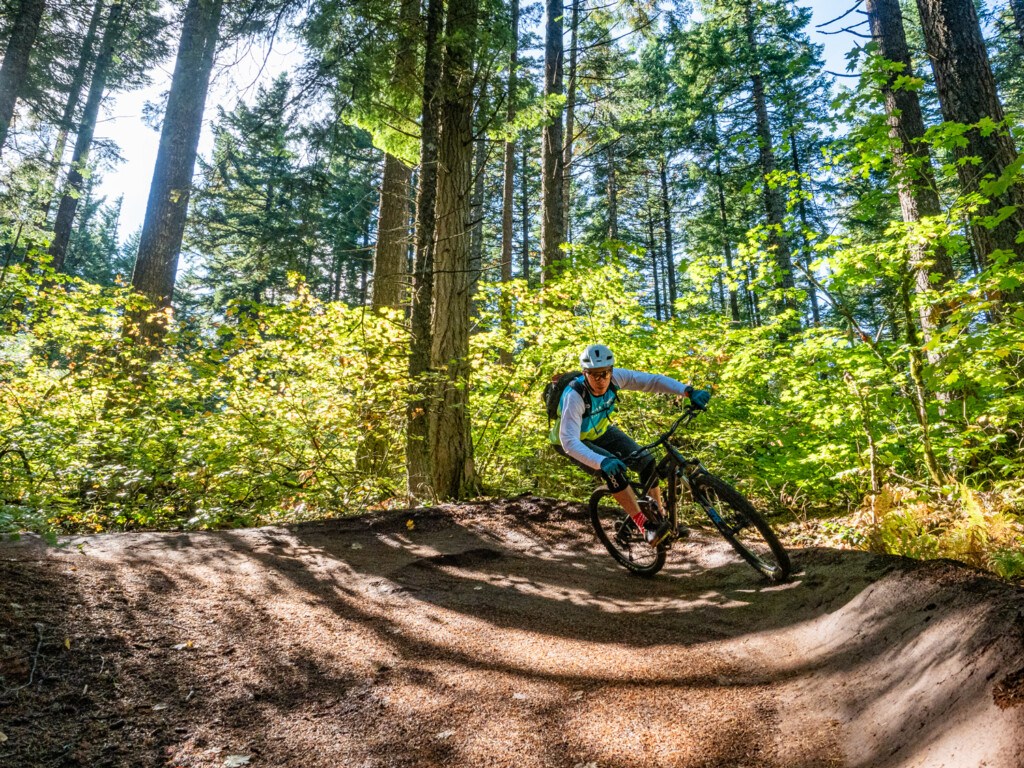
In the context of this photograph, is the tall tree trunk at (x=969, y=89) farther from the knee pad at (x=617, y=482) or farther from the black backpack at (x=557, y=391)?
the knee pad at (x=617, y=482)

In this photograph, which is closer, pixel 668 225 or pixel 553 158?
pixel 553 158

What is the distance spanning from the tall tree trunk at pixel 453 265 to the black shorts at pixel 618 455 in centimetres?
245

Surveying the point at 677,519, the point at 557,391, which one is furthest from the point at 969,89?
the point at 677,519

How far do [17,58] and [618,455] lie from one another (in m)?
16.9

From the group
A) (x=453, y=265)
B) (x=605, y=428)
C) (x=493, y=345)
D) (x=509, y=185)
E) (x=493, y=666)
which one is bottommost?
(x=493, y=666)

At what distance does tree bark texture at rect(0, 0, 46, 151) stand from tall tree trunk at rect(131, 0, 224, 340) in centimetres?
297

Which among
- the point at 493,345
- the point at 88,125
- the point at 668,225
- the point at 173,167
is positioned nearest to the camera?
the point at 493,345

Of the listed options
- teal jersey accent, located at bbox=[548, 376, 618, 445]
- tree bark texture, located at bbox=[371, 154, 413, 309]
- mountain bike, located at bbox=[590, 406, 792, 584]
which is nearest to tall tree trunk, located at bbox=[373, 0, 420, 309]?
tree bark texture, located at bbox=[371, 154, 413, 309]

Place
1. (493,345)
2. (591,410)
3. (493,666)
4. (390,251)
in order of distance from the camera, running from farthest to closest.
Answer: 1. (390,251)
2. (493,345)
3. (591,410)
4. (493,666)

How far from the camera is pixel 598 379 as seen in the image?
4.85 m

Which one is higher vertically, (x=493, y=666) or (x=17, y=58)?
(x=17, y=58)

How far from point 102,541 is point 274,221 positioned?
64.8 feet

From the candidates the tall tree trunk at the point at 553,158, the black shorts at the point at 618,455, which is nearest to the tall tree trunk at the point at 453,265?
the black shorts at the point at 618,455

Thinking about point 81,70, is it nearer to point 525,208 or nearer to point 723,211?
point 525,208
